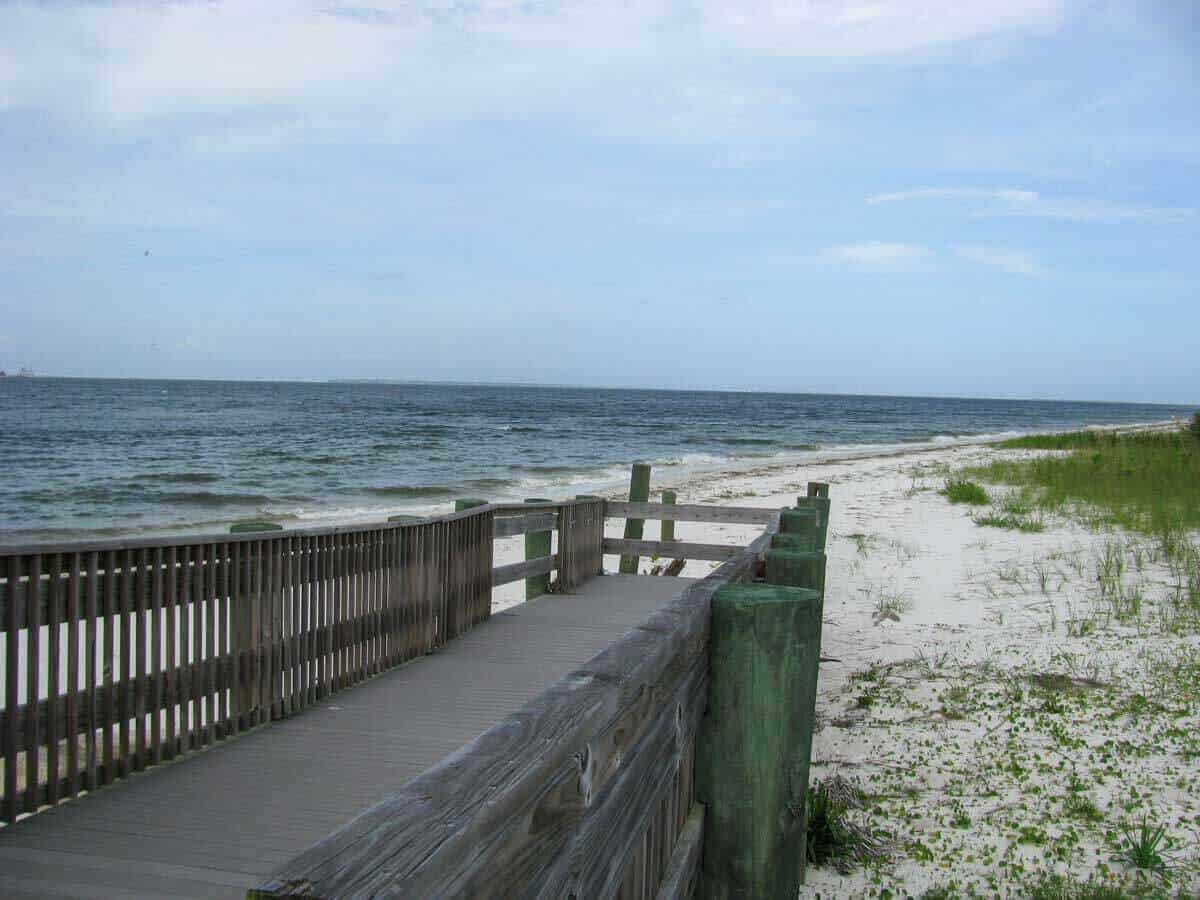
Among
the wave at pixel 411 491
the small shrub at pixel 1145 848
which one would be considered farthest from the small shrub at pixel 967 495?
the wave at pixel 411 491

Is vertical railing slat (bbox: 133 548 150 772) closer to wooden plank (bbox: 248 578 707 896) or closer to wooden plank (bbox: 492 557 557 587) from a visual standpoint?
wooden plank (bbox: 248 578 707 896)

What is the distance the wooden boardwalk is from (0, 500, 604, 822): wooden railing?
15 cm

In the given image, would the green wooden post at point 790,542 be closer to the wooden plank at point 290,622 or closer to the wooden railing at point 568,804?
the wooden railing at point 568,804

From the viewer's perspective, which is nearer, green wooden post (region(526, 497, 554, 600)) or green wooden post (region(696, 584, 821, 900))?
green wooden post (region(696, 584, 821, 900))

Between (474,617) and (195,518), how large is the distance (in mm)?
16135

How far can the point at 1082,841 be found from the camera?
4371 mm

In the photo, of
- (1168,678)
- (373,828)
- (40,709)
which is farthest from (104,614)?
(1168,678)

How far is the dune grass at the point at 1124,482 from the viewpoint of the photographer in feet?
42.8

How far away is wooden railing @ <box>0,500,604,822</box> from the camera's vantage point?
3.96 meters

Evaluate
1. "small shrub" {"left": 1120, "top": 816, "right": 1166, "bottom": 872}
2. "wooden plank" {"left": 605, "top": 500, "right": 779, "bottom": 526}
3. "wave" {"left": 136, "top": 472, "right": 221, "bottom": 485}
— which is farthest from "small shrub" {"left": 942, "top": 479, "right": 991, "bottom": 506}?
"wave" {"left": 136, "top": 472, "right": 221, "bottom": 485}

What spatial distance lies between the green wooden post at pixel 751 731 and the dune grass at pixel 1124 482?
421 inches

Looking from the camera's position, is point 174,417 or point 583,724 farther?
point 174,417

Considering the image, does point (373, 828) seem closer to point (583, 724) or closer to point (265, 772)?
point (583, 724)

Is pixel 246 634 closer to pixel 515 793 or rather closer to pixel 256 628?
pixel 256 628
